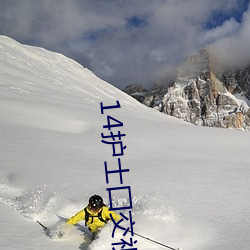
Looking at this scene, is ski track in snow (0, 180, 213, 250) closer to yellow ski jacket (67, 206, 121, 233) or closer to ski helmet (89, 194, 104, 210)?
yellow ski jacket (67, 206, 121, 233)

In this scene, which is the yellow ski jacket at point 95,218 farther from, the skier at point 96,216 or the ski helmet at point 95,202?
the ski helmet at point 95,202

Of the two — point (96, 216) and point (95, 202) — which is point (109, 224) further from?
point (95, 202)

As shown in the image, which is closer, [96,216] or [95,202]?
[95,202]

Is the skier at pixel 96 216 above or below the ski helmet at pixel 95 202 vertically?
below

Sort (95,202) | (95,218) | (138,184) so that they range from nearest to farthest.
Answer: (95,202)
(95,218)
(138,184)

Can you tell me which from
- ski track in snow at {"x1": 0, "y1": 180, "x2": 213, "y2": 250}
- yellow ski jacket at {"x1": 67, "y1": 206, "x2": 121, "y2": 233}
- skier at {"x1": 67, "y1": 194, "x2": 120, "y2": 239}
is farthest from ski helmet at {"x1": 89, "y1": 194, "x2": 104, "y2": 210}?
ski track in snow at {"x1": 0, "y1": 180, "x2": 213, "y2": 250}

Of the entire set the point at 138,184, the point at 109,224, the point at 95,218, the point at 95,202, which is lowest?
the point at 109,224

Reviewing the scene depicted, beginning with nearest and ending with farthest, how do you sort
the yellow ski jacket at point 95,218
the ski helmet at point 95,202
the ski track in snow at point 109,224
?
the ski track in snow at point 109,224
the ski helmet at point 95,202
the yellow ski jacket at point 95,218

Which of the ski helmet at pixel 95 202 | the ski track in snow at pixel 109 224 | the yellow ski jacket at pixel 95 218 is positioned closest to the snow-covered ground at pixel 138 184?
the ski track in snow at pixel 109 224

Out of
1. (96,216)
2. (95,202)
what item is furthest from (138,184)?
(95,202)

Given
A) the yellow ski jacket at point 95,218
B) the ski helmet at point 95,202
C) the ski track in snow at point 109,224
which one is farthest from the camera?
the yellow ski jacket at point 95,218

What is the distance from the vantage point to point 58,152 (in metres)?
11.1

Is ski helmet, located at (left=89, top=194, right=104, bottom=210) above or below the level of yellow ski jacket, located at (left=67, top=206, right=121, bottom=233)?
above

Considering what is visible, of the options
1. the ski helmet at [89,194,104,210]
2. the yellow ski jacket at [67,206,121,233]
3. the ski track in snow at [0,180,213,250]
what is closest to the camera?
the ski track in snow at [0,180,213,250]
